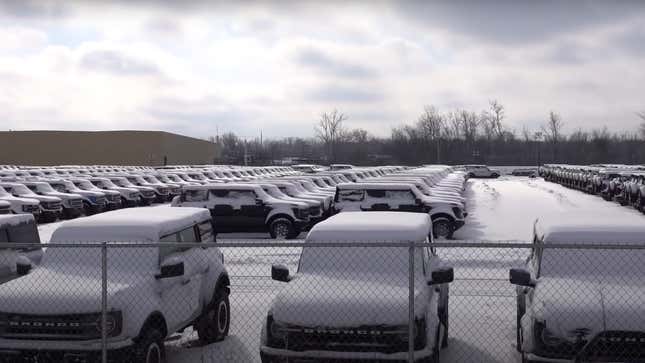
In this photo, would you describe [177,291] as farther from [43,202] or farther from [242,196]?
[43,202]

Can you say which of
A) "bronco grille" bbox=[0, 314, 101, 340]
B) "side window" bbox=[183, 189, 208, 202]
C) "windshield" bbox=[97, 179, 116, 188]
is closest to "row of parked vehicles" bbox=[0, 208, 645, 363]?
"bronco grille" bbox=[0, 314, 101, 340]

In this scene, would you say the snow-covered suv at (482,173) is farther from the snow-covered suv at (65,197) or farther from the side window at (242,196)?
the side window at (242,196)

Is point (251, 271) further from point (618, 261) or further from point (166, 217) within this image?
point (618, 261)

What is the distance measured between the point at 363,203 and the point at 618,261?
12.4 m

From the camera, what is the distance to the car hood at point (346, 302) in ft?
20.5

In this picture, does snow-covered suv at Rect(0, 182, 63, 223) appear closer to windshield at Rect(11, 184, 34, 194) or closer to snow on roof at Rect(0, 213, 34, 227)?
windshield at Rect(11, 184, 34, 194)

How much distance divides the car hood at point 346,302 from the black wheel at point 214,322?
176 centimetres

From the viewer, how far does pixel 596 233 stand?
742cm

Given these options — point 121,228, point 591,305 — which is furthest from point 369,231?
point 121,228

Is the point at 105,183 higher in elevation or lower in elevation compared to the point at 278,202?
higher

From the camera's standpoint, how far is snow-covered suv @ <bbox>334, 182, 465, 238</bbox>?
19.3m

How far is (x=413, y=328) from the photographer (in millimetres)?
6168

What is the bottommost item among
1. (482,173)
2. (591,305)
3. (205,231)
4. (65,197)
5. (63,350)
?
(482,173)

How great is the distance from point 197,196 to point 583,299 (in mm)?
15300
